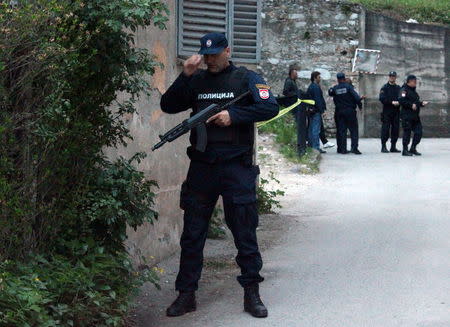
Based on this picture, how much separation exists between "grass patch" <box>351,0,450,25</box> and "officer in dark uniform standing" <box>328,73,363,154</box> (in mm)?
8050

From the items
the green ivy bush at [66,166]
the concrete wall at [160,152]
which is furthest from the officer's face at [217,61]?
the concrete wall at [160,152]

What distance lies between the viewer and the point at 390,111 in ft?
69.2

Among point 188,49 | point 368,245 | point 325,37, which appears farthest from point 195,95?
point 325,37

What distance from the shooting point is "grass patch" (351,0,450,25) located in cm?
2823

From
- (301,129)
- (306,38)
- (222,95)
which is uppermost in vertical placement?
(306,38)

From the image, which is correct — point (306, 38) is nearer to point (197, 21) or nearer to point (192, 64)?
point (197, 21)

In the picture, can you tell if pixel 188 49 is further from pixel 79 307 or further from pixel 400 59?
pixel 400 59

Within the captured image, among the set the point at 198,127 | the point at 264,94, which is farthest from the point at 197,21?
the point at 198,127

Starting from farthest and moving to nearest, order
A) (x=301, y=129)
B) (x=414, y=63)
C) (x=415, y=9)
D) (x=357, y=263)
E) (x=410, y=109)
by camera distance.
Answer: (x=415, y=9)
(x=414, y=63)
(x=410, y=109)
(x=301, y=129)
(x=357, y=263)

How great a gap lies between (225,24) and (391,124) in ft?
39.9

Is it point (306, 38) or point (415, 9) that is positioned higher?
point (415, 9)

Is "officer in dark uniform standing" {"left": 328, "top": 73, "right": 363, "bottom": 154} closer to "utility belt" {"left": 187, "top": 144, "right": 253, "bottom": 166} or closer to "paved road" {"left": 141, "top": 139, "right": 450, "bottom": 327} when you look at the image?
"paved road" {"left": 141, "top": 139, "right": 450, "bottom": 327}

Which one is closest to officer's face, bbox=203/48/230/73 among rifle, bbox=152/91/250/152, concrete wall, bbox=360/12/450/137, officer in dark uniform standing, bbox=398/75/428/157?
rifle, bbox=152/91/250/152

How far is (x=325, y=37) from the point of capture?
24875 mm
